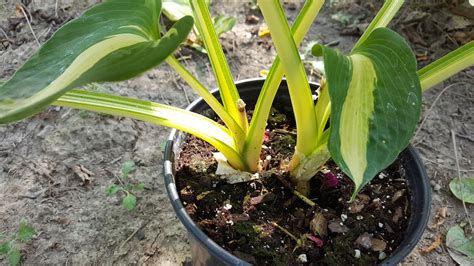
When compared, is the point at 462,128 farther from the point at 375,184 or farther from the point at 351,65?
the point at 351,65

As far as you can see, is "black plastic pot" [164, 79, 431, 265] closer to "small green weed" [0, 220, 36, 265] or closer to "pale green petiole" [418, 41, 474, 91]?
"pale green petiole" [418, 41, 474, 91]

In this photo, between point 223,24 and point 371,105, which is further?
point 223,24

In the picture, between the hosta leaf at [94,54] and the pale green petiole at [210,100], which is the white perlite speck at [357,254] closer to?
the pale green petiole at [210,100]

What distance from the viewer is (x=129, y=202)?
3.70 feet

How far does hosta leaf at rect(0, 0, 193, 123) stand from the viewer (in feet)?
1.65

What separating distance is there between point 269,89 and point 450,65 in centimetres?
27

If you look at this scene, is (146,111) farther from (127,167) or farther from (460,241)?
(460,241)

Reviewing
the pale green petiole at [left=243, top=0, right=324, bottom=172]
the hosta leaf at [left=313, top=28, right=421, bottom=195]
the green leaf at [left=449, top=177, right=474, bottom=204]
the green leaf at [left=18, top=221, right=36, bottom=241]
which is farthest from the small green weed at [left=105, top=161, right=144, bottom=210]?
the green leaf at [left=449, top=177, right=474, bottom=204]

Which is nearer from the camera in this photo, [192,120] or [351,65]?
[351,65]

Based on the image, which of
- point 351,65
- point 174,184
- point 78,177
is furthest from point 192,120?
→ point 78,177

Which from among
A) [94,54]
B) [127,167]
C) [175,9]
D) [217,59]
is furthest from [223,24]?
[94,54]

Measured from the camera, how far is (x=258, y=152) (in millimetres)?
854

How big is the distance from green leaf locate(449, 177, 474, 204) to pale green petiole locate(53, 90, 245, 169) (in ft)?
2.31

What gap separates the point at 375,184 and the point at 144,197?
58 centimetres
